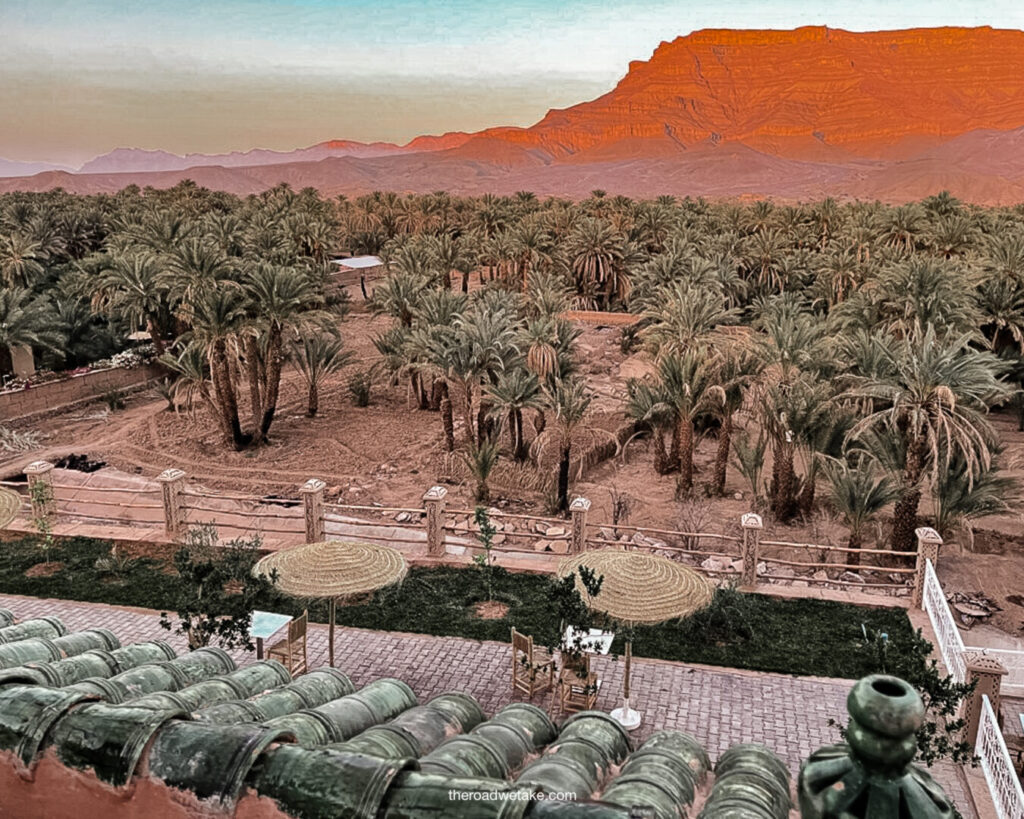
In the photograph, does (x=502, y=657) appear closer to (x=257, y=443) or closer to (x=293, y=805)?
(x=293, y=805)

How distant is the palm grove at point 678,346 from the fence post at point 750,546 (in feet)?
11.7

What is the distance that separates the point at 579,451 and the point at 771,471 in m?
5.13

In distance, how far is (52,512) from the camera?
51.5 feet

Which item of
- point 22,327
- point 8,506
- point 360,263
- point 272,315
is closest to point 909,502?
point 8,506

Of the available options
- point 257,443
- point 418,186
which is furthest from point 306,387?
point 418,186

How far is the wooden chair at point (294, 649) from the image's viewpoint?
10375mm

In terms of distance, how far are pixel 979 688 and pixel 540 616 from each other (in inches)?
233

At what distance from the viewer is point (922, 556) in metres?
12.2

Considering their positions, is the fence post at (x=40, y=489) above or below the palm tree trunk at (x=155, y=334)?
below

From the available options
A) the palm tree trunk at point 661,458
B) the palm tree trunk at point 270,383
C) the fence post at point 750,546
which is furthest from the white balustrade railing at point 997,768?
the palm tree trunk at point 270,383

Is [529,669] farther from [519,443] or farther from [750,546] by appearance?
[519,443]

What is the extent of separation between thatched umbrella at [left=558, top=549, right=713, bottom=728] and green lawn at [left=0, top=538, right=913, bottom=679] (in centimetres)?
89

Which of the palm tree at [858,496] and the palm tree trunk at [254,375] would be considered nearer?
the palm tree at [858,496]

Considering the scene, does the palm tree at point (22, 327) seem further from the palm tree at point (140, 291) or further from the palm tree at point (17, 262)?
the palm tree at point (17, 262)
